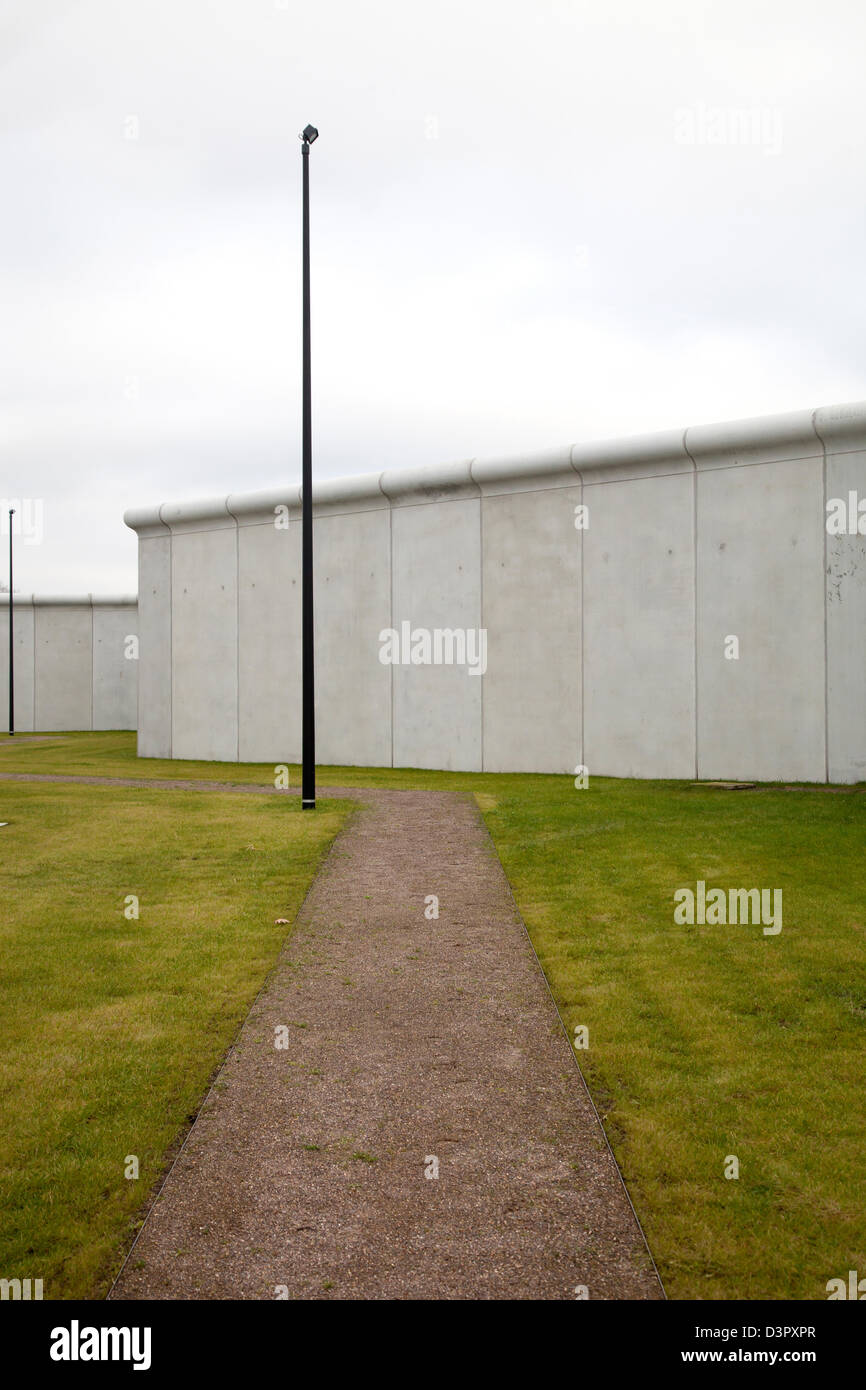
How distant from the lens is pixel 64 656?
52375 mm

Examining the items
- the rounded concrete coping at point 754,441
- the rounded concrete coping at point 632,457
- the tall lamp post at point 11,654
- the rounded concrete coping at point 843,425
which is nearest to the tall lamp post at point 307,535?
the rounded concrete coping at point 632,457

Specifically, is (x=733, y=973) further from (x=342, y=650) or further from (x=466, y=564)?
(x=342, y=650)

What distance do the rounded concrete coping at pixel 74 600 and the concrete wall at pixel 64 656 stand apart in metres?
0.05

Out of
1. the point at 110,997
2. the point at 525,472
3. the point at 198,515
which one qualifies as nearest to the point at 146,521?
the point at 198,515

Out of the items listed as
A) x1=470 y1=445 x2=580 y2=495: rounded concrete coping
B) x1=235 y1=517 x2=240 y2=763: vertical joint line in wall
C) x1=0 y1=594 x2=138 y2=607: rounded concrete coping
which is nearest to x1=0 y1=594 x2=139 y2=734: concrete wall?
x1=0 y1=594 x2=138 y2=607: rounded concrete coping

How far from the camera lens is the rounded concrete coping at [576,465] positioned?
68.2ft

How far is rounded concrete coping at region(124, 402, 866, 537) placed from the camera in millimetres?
20797

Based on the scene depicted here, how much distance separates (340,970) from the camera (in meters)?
7.25

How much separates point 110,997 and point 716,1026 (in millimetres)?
3817

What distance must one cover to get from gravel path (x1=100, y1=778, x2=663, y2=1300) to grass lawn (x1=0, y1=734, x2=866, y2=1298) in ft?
0.77

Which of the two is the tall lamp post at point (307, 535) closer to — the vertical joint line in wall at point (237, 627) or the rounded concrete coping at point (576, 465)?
the rounded concrete coping at point (576, 465)

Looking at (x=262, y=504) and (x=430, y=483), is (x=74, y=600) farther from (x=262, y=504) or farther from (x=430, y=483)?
(x=430, y=483)

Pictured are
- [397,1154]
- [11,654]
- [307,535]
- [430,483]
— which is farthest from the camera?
[11,654]
